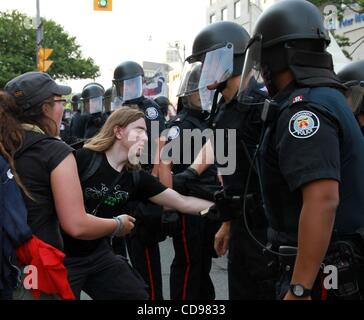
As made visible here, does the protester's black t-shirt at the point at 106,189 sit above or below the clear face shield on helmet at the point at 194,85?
below

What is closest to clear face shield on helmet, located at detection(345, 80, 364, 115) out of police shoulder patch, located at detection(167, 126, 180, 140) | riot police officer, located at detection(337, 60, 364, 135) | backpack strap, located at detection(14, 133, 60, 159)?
riot police officer, located at detection(337, 60, 364, 135)

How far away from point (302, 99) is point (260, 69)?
0.41 metres

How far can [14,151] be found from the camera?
2.62 metres

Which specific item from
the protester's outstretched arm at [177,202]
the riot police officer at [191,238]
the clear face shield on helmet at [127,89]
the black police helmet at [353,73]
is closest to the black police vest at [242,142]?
the protester's outstretched arm at [177,202]

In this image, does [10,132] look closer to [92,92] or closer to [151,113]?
[151,113]

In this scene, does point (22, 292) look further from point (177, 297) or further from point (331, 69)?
point (177, 297)

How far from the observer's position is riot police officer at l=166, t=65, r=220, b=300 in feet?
14.2

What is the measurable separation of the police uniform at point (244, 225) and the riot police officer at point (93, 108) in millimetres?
4732

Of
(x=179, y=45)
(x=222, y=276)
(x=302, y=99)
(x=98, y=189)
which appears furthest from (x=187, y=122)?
(x=179, y=45)

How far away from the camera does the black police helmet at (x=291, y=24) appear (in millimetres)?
2418

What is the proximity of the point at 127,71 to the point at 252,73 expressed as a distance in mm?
3773

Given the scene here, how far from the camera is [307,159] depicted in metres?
2.10

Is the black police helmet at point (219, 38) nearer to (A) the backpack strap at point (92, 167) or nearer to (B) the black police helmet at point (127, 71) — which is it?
(A) the backpack strap at point (92, 167)

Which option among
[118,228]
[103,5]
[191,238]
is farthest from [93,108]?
[118,228]
